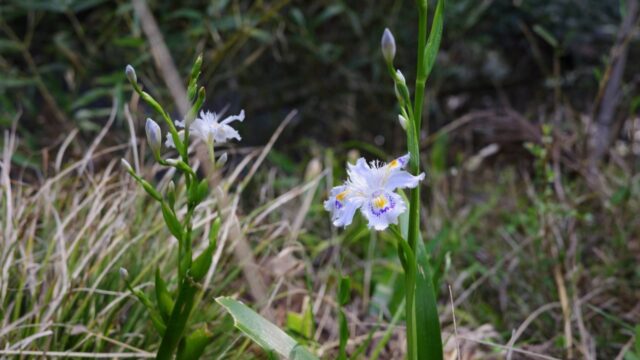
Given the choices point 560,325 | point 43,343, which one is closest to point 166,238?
point 43,343

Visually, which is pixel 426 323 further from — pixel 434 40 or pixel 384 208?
pixel 434 40

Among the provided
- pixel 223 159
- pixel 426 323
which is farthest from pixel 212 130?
pixel 426 323

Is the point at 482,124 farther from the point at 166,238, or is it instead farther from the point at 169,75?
the point at 169,75

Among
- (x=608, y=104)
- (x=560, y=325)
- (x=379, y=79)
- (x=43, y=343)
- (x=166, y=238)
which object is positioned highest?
(x=379, y=79)

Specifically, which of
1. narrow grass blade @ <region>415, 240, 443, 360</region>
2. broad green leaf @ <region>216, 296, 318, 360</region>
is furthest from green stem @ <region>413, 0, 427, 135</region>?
broad green leaf @ <region>216, 296, 318, 360</region>

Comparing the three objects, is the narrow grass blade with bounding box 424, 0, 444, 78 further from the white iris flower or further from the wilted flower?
the wilted flower

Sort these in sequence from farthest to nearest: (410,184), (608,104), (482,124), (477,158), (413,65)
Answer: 1. (413,65)
2. (482,124)
3. (477,158)
4. (608,104)
5. (410,184)

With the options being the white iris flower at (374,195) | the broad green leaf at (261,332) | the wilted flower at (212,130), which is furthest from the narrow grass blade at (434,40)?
the broad green leaf at (261,332)
